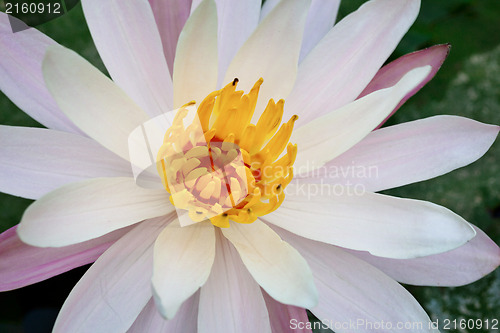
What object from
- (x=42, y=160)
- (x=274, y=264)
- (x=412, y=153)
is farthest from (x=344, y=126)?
(x=42, y=160)

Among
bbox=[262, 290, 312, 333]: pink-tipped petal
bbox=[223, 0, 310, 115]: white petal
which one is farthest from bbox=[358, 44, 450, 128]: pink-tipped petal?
bbox=[262, 290, 312, 333]: pink-tipped petal

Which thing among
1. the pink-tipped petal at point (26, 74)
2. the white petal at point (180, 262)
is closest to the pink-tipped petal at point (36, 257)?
the white petal at point (180, 262)

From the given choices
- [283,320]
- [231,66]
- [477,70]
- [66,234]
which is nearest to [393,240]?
[283,320]

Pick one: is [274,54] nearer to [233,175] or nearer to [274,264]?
[233,175]

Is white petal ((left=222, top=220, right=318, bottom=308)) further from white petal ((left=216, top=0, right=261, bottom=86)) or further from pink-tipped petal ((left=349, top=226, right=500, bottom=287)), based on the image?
white petal ((left=216, top=0, right=261, bottom=86))

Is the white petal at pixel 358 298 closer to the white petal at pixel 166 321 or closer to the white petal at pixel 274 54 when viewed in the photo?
the white petal at pixel 166 321
